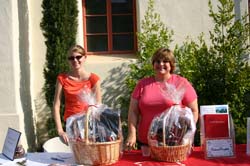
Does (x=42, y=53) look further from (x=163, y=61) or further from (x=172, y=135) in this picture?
(x=172, y=135)

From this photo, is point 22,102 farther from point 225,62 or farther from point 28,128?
point 225,62

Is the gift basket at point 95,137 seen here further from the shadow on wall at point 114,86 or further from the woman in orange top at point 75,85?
the shadow on wall at point 114,86

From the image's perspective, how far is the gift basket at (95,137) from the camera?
249 cm

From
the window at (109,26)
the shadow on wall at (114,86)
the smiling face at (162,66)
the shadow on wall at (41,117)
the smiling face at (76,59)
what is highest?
the window at (109,26)

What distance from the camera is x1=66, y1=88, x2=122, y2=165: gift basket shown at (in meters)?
2.49

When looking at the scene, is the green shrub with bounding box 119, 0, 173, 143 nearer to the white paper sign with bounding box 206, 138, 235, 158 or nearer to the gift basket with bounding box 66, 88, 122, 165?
the white paper sign with bounding box 206, 138, 235, 158

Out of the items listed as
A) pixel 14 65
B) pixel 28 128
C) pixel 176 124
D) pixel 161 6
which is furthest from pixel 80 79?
pixel 161 6

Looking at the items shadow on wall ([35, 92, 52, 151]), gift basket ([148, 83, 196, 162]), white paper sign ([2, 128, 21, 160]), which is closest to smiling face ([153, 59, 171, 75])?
gift basket ([148, 83, 196, 162])

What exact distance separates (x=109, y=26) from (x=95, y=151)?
4.43 m

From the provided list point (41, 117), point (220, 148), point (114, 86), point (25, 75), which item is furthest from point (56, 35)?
point (220, 148)

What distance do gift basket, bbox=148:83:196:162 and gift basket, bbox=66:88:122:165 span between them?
0.24 metres

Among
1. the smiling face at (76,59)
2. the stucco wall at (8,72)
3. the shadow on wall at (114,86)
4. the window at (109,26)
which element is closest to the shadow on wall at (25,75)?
the stucco wall at (8,72)

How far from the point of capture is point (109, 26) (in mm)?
6707

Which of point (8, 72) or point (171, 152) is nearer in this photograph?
point (171, 152)
